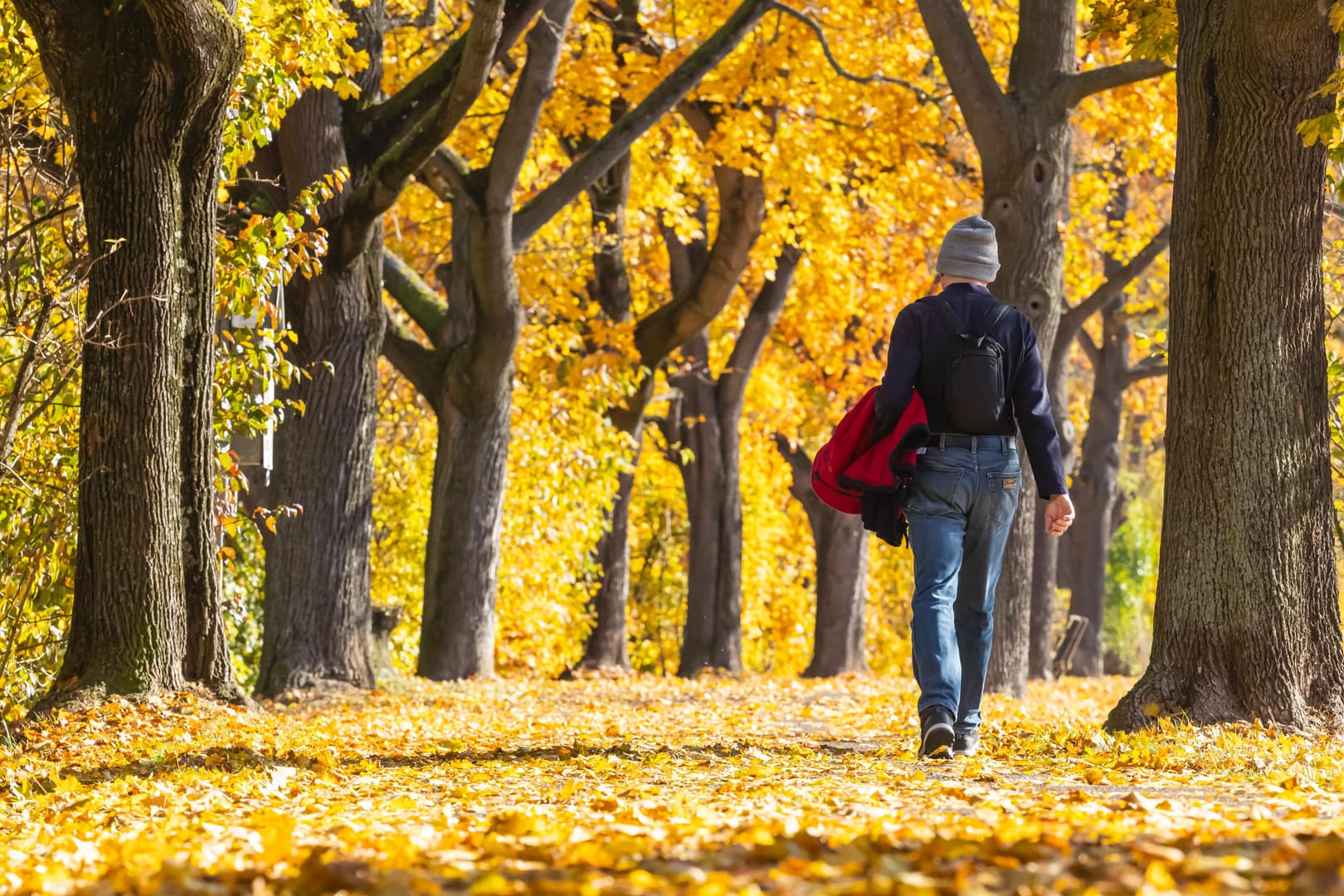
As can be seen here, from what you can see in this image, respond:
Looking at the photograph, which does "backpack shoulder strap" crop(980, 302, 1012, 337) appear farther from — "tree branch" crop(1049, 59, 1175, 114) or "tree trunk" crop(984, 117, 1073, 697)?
"tree branch" crop(1049, 59, 1175, 114)

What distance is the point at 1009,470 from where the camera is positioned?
19.6ft

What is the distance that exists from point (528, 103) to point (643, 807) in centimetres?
767

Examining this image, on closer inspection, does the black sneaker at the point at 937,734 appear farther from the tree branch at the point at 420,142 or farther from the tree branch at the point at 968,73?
the tree branch at the point at 968,73

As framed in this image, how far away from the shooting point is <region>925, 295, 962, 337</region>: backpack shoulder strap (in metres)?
5.92

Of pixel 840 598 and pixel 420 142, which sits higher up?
pixel 420 142

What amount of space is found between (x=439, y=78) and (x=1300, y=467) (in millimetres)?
6902

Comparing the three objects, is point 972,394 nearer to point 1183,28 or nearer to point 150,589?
point 1183,28

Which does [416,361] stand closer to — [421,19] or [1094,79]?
[421,19]

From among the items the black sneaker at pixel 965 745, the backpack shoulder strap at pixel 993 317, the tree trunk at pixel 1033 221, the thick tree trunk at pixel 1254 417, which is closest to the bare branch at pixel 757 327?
the tree trunk at pixel 1033 221

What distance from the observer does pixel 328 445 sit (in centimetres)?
1083

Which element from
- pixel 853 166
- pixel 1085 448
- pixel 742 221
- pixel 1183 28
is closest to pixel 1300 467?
pixel 1183 28

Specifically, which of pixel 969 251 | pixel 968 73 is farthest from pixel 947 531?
pixel 968 73

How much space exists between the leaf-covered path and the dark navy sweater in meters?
1.19

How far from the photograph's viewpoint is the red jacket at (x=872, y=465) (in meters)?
5.83
